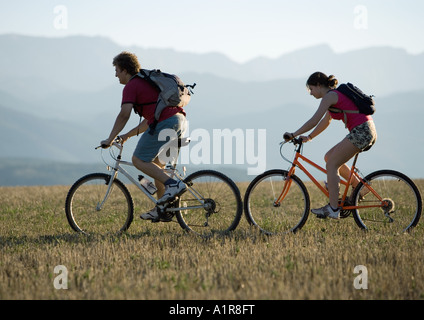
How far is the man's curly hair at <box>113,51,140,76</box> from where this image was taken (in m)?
6.86

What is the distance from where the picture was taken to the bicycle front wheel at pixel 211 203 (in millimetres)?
6734

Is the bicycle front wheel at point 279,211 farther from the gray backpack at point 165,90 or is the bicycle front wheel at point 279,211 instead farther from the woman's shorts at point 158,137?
the gray backpack at point 165,90

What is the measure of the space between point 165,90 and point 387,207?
3509 mm

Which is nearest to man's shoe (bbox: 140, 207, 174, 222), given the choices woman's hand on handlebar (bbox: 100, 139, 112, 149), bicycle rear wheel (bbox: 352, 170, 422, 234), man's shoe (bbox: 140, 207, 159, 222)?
man's shoe (bbox: 140, 207, 159, 222)

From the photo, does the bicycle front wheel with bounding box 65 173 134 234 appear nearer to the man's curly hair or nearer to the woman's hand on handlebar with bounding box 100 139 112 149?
the woman's hand on handlebar with bounding box 100 139 112 149

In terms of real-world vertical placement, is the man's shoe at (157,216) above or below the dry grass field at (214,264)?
above

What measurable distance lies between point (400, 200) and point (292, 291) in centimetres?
386

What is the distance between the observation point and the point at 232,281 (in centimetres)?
472

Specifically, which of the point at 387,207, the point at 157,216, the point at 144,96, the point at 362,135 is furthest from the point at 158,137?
the point at 387,207

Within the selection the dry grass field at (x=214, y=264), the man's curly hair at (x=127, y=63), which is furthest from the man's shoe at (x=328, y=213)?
the man's curly hair at (x=127, y=63)

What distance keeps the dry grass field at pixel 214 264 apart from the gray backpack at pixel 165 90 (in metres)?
1.68
